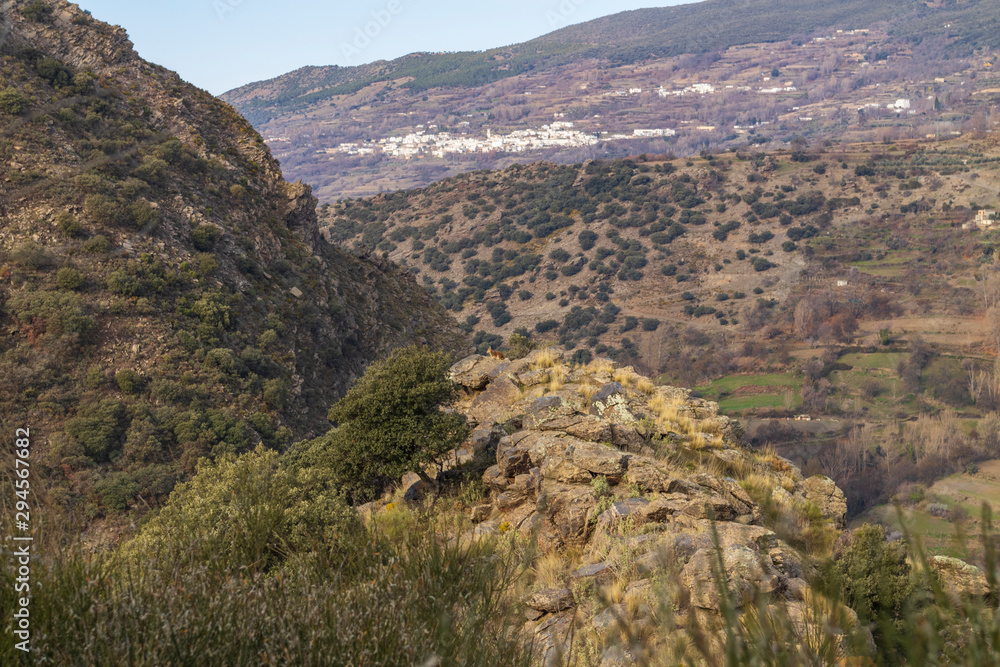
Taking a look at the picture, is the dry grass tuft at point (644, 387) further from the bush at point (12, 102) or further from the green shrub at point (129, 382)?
the bush at point (12, 102)

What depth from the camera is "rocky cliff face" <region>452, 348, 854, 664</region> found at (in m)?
6.07

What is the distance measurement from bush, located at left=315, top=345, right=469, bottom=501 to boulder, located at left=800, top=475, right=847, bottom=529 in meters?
6.80

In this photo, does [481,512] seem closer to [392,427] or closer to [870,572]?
[392,427]

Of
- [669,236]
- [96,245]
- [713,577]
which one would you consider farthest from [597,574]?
[669,236]

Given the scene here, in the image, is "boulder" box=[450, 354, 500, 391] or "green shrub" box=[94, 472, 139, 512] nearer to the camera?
"boulder" box=[450, 354, 500, 391]

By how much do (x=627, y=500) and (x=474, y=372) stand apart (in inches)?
361

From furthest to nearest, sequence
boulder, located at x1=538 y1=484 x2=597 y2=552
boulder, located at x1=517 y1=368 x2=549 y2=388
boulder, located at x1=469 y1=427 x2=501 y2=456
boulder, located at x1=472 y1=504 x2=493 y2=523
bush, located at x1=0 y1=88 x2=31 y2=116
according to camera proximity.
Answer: bush, located at x1=0 y1=88 x2=31 y2=116
boulder, located at x1=517 y1=368 x2=549 y2=388
boulder, located at x1=469 y1=427 x2=501 y2=456
boulder, located at x1=472 y1=504 x2=493 y2=523
boulder, located at x1=538 y1=484 x2=597 y2=552

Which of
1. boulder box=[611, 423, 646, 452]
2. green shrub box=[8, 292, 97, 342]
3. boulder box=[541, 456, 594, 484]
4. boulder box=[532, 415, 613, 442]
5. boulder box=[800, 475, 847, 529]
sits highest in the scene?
green shrub box=[8, 292, 97, 342]

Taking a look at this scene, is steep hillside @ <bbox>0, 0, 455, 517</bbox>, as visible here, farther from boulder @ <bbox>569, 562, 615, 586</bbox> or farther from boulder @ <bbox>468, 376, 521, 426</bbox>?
boulder @ <bbox>569, 562, 615, 586</bbox>

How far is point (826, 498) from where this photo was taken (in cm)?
1210

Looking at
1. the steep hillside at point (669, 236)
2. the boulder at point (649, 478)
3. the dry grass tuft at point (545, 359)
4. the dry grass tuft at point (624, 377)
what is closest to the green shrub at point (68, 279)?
the dry grass tuft at point (545, 359)

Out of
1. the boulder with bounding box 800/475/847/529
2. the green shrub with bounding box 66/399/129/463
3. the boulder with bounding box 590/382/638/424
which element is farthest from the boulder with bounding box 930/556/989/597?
the green shrub with bounding box 66/399/129/463

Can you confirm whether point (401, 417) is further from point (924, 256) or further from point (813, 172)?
point (813, 172)

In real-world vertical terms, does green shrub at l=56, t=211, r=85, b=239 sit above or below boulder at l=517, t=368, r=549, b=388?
above
